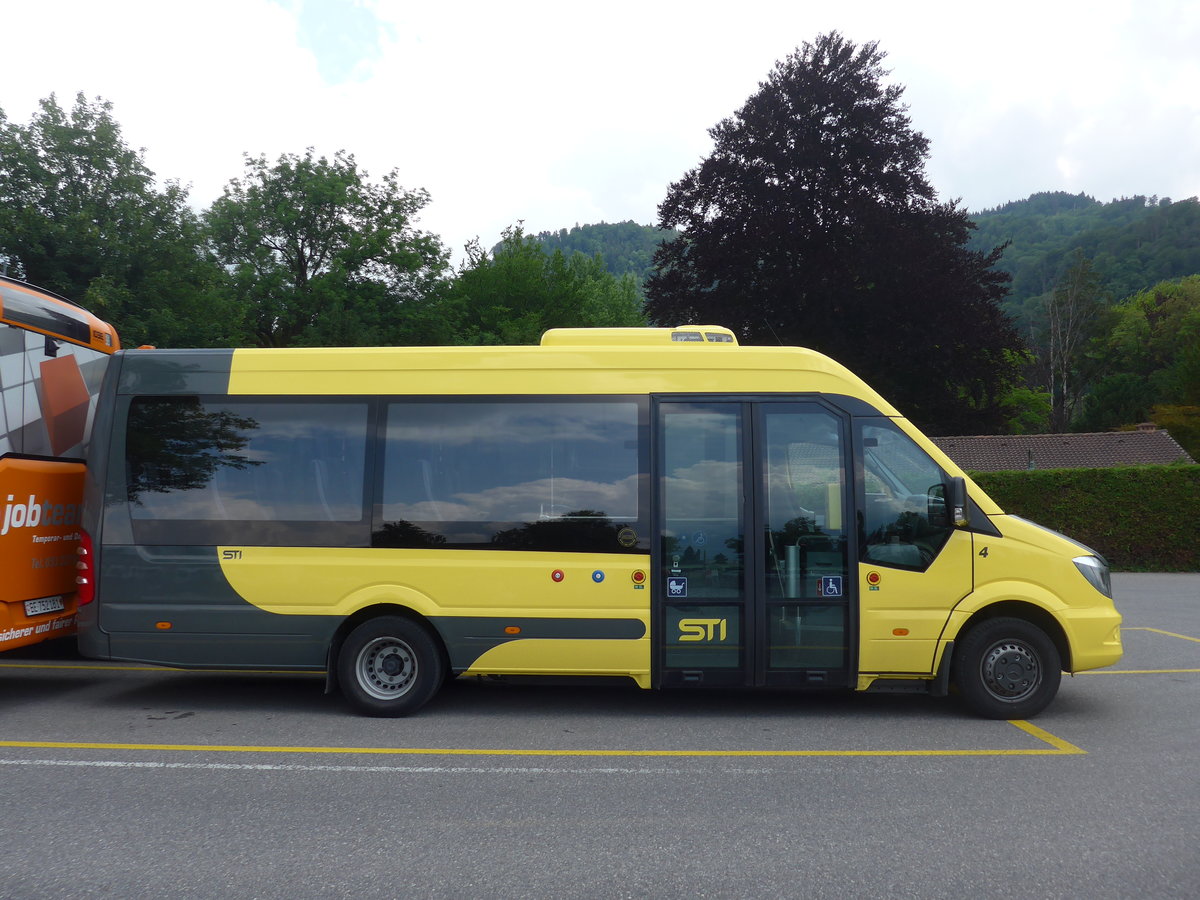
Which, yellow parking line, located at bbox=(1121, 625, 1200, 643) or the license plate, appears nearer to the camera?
the license plate

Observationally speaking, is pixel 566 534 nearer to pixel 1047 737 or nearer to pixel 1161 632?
pixel 1047 737

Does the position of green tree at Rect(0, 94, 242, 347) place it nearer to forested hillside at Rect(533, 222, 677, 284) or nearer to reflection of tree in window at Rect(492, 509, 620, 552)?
reflection of tree in window at Rect(492, 509, 620, 552)

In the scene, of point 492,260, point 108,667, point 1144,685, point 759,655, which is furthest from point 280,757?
point 492,260

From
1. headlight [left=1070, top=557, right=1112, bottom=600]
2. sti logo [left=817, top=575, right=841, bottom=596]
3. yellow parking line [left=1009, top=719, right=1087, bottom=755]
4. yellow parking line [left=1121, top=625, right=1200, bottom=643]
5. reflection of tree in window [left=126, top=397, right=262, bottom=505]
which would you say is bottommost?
yellow parking line [left=1009, top=719, right=1087, bottom=755]

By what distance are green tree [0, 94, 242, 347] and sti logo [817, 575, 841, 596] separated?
2057 centimetres

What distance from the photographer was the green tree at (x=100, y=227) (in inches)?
890

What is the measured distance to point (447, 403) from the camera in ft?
23.3

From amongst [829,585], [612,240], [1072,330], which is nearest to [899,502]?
[829,585]

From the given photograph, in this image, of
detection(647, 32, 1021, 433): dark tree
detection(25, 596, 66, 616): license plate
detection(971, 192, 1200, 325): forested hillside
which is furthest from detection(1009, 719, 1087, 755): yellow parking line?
detection(971, 192, 1200, 325): forested hillside

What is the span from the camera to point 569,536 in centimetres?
688

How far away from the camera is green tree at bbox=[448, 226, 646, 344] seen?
42.4m

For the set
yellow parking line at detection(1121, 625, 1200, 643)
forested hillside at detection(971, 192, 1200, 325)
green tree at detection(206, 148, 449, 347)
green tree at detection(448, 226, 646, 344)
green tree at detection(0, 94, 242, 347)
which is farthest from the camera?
forested hillside at detection(971, 192, 1200, 325)

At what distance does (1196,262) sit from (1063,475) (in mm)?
81958

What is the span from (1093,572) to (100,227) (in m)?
24.5
